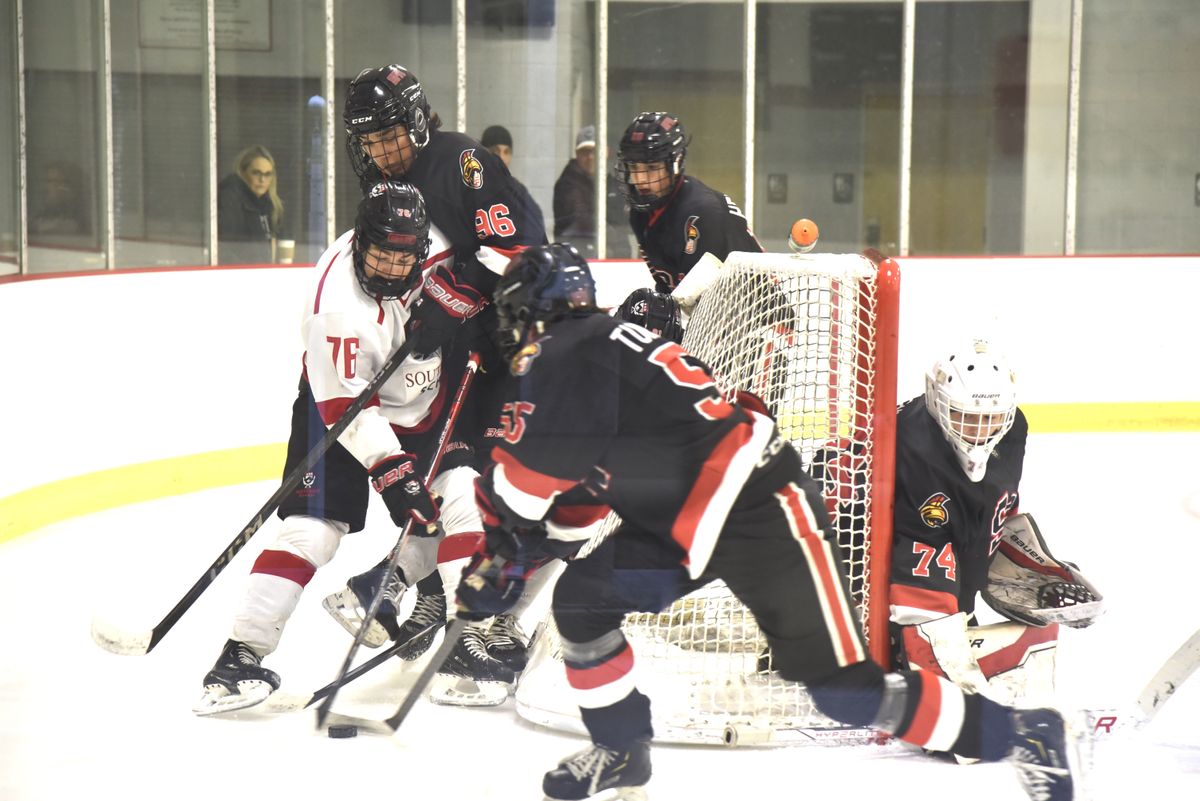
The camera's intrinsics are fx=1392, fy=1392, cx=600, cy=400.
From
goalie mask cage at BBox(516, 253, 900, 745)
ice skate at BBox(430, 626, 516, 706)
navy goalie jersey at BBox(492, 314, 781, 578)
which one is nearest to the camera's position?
navy goalie jersey at BBox(492, 314, 781, 578)

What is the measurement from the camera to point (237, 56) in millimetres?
1919

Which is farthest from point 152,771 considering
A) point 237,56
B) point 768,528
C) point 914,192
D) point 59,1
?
point 59,1

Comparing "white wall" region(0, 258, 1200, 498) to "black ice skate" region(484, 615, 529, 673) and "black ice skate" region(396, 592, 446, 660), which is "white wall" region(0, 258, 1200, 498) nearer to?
"black ice skate" region(396, 592, 446, 660)

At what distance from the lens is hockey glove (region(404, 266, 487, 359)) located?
2129 mm

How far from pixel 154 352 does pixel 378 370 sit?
2.72ft

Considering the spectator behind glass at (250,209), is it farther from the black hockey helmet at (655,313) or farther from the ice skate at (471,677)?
the ice skate at (471,677)

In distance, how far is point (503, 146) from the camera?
1943mm

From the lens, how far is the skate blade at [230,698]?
1893mm

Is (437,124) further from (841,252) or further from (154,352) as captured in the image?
(154,352)

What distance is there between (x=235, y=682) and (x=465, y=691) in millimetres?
327

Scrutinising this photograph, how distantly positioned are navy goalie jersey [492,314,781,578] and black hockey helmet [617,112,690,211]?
0.43 m

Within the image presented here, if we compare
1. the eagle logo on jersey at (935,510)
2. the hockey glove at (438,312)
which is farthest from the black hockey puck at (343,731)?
the eagle logo on jersey at (935,510)

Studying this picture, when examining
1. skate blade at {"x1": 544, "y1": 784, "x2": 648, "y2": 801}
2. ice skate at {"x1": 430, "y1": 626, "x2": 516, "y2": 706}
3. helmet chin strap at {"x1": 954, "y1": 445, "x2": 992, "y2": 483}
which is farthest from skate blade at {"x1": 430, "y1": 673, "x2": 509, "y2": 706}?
helmet chin strap at {"x1": 954, "y1": 445, "x2": 992, "y2": 483}

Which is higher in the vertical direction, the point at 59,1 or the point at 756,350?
the point at 59,1
